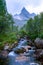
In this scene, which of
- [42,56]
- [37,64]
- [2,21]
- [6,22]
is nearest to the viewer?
[37,64]

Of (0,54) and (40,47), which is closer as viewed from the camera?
(0,54)

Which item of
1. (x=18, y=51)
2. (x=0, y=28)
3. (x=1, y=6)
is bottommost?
(x=18, y=51)

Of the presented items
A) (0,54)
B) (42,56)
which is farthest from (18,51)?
(42,56)

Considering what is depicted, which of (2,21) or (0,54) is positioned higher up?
(2,21)

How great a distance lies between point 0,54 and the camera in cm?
3347

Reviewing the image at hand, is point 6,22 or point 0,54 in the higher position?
point 6,22

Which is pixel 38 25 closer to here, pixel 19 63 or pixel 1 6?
pixel 1 6

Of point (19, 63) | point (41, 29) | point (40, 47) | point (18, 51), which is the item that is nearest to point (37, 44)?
point (40, 47)

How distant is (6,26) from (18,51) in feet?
38.0

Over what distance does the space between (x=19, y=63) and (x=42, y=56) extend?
4.31 meters

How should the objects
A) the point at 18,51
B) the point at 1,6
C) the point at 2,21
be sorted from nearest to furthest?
the point at 18,51 → the point at 2,21 → the point at 1,6

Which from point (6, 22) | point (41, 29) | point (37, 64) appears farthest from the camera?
point (41, 29)

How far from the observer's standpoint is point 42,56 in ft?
96.7

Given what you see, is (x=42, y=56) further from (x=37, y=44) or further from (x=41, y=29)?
(x=41, y=29)
